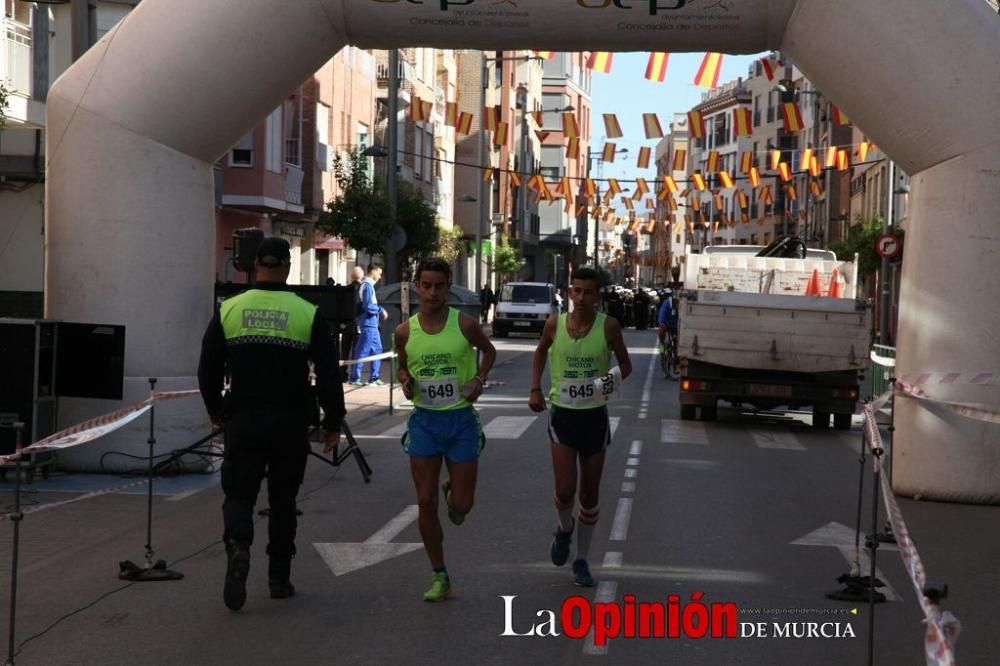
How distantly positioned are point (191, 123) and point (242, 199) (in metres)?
20.8

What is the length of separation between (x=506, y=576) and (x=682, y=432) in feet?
35.2

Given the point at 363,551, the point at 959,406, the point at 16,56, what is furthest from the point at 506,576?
the point at 16,56

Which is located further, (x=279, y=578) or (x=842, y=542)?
(x=842, y=542)

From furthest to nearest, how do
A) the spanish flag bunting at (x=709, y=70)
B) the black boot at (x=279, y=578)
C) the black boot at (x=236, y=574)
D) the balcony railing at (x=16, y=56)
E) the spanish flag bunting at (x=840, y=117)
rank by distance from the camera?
the balcony railing at (x=16, y=56), the spanish flag bunting at (x=709, y=70), the spanish flag bunting at (x=840, y=117), the black boot at (x=279, y=578), the black boot at (x=236, y=574)

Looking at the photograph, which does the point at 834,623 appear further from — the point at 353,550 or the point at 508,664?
the point at 353,550

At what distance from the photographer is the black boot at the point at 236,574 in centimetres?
806

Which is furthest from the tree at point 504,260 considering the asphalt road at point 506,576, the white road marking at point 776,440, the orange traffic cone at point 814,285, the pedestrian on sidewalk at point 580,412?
the pedestrian on sidewalk at point 580,412

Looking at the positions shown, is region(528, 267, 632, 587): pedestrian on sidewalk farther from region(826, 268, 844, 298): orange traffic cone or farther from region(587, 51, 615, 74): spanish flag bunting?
region(826, 268, 844, 298): orange traffic cone

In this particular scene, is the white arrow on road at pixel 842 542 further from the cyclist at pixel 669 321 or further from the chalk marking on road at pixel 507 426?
the cyclist at pixel 669 321

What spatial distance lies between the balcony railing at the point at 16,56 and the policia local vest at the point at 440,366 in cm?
1631

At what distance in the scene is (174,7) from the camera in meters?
13.9

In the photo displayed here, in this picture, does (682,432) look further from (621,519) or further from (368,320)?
(621,519)

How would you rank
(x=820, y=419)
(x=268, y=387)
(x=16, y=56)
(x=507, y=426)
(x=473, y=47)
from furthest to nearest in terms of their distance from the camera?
(x=16, y=56)
(x=820, y=419)
(x=507, y=426)
(x=473, y=47)
(x=268, y=387)

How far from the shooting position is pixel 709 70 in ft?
64.4
